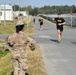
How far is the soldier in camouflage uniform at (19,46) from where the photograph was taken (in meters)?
8.28

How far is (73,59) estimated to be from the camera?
14000mm

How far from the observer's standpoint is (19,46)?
27.3 feet

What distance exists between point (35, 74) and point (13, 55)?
2.37 m

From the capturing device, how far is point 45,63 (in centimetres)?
1298

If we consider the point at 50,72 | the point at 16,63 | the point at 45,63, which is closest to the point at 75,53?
the point at 45,63

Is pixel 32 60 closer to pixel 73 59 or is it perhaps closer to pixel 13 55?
pixel 73 59

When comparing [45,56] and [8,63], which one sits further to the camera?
[45,56]

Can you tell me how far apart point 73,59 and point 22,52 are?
5919mm

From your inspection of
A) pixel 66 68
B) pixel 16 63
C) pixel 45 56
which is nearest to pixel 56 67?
pixel 66 68

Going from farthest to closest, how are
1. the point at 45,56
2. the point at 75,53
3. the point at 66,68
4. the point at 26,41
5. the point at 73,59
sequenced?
Result: the point at 75,53 < the point at 45,56 < the point at 73,59 < the point at 66,68 < the point at 26,41

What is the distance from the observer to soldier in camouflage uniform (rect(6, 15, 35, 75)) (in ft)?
27.2

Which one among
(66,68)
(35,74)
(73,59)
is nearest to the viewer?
(35,74)

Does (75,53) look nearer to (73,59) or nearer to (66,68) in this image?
(73,59)

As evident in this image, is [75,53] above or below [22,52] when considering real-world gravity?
below
